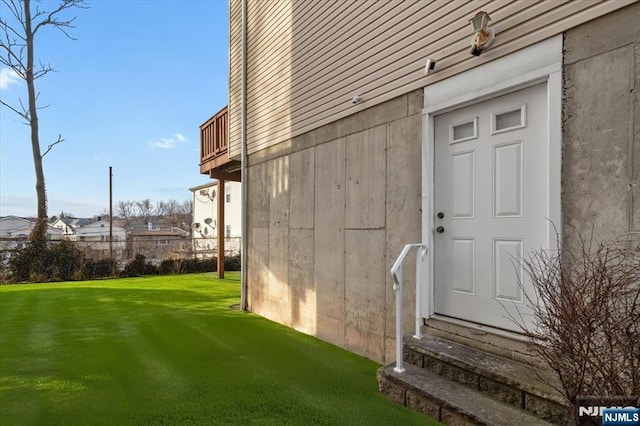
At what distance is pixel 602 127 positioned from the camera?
2.25 meters

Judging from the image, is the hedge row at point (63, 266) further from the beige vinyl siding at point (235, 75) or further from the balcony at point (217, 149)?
the beige vinyl siding at point (235, 75)

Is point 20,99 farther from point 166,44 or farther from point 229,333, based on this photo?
point 229,333

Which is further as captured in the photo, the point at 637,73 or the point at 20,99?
the point at 20,99

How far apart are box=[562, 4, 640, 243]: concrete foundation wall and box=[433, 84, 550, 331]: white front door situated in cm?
20

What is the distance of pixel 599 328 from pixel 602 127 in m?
→ 1.18

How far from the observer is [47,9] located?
45.4ft

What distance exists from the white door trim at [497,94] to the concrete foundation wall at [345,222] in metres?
0.13

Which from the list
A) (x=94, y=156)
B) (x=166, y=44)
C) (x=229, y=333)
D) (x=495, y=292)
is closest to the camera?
(x=495, y=292)

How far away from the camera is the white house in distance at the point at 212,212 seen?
77.1ft

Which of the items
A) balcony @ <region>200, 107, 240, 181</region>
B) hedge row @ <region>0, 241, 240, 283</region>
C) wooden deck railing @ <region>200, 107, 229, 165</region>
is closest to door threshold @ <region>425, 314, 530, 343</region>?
balcony @ <region>200, 107, 240, 181</region>

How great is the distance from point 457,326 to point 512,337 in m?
0.49

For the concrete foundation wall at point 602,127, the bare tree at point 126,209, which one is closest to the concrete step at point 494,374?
the concrete foundation wall at point 602,127

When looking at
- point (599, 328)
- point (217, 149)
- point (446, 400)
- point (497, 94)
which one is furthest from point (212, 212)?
point (599, 328)

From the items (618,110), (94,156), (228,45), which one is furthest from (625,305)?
(94,156)
